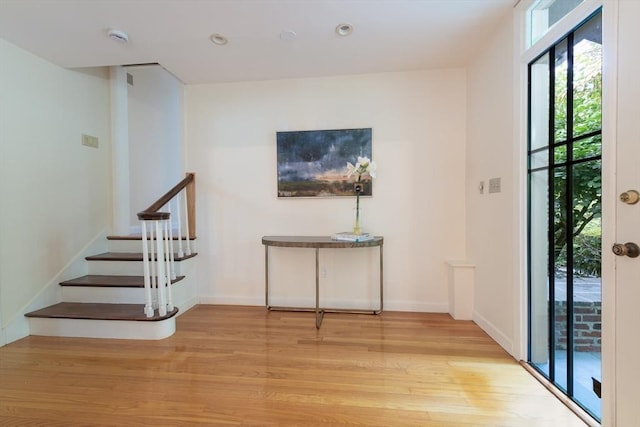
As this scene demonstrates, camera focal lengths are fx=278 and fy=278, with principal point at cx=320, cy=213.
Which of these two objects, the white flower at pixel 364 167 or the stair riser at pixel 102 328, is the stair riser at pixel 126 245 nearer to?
the stair riser at pixel 102 328

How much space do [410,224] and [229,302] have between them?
7.13 feet

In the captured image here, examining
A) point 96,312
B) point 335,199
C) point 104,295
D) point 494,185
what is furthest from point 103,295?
point 494,185

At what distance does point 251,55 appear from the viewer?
2.54 metres

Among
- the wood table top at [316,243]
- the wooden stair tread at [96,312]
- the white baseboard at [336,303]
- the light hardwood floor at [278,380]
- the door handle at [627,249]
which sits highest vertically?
the door handle at [627,249]

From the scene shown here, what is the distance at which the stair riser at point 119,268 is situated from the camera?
290 centimetres

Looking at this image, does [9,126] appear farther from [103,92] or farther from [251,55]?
[251,55]

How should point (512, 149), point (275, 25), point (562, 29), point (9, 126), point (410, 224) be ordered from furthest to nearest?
point (410, 224), point (9, 126), point (275, 25), point (512, 149), point (562, 29)

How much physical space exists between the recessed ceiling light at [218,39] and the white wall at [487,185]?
2194mm

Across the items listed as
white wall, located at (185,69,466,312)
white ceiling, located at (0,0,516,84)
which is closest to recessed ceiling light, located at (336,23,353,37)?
white ceiling, located at (0,0,516,84)

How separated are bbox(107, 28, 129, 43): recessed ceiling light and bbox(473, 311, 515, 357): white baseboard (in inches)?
149

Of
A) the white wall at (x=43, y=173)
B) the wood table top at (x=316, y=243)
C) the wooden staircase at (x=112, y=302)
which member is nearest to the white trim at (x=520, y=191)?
the wood table top at (x=316, y=243)

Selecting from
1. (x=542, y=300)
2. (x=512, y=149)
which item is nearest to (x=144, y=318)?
(x=542, y=300)

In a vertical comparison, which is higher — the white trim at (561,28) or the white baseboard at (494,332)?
the white trim at (561,28)

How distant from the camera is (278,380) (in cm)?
173
